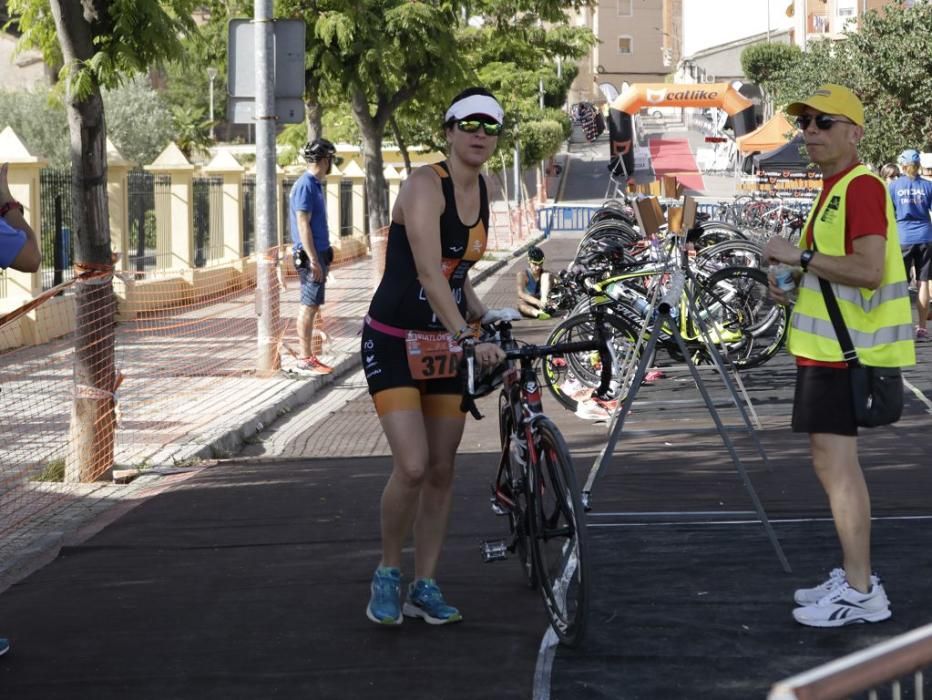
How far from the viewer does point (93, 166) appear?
355 inches

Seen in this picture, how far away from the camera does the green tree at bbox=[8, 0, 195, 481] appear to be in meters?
8.82

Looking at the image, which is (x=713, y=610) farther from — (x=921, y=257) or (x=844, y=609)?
(x=921, y=257)

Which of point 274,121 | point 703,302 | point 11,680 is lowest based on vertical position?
point 11,680

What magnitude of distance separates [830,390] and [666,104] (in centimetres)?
3944

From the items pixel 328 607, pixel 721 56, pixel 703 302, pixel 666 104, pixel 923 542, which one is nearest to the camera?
pixel 328 607

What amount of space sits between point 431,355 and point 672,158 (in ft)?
250

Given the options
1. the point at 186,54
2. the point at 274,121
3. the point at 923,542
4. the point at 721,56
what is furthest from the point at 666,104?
the point at 721,56

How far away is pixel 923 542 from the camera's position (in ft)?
20.9

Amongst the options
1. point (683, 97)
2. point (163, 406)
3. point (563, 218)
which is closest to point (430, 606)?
point (163, 406)

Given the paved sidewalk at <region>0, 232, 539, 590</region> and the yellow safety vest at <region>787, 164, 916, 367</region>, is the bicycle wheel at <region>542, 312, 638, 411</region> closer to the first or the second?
the paved sidewalk at <region>0, 232, 539, 590</region>

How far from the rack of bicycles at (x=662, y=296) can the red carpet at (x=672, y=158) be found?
51713 millimetres

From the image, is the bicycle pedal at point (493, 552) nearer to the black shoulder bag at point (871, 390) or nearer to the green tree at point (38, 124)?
the black shoulder bag at point (871, 390)

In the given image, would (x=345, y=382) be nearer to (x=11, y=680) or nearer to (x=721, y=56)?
(x=11, y=680)

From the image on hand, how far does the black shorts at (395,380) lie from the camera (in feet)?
17.4
